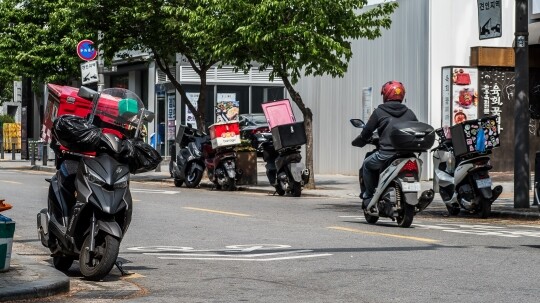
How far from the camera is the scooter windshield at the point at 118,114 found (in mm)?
9984

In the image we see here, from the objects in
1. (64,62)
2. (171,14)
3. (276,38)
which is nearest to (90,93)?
(276,38)

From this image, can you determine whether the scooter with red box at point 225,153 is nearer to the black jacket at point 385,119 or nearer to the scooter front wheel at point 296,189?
the scooter front wheel at point 296,189

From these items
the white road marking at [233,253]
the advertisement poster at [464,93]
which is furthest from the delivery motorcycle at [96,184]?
the advertisement poster at [464,93]

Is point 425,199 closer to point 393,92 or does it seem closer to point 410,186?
point 410,186

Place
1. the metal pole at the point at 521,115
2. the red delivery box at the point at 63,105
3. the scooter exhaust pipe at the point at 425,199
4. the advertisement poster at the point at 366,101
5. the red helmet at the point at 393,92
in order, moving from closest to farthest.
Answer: the red delivery box at the point at 63,105
the scooter exhaust pipe at the point at 425,199
the red helmet at the point at 393,92
the metal pole at the point at 521,115
the advertisement poster at the point at 366,101

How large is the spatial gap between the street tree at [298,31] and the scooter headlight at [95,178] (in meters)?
14.3

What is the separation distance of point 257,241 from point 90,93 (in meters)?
3.45

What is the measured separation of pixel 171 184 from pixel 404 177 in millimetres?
14327

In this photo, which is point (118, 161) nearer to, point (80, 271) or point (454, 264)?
point (80, 271)

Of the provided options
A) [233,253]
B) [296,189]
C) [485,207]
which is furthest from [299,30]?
[233,253]

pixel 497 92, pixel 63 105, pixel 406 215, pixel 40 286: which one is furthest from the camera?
pixel 497 92

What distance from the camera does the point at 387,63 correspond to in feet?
96.6

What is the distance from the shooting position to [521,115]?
1811cm

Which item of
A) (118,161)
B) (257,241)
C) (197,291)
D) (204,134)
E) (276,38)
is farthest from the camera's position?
(204,134)
